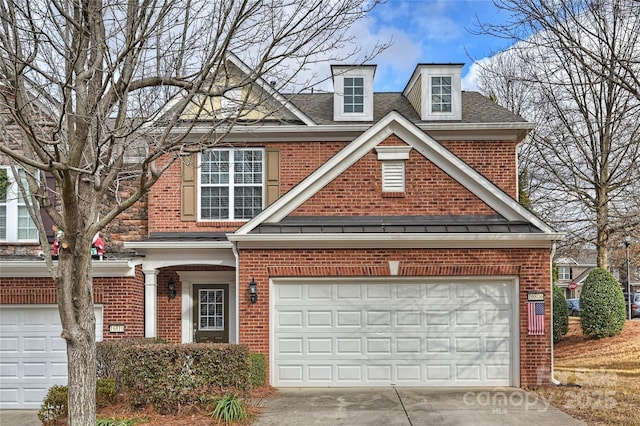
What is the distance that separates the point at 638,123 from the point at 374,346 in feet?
42.6

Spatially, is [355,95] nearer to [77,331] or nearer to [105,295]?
[105,295]

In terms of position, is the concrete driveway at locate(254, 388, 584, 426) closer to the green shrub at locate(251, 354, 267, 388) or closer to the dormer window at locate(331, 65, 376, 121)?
the green shrub at locate(251, 354, 267, 388)

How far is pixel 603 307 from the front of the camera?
59.7 ft

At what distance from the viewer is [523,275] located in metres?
12.2

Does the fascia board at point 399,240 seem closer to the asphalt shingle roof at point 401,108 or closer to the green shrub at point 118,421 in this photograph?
the green shrub at point 118,421

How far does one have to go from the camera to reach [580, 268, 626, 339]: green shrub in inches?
714

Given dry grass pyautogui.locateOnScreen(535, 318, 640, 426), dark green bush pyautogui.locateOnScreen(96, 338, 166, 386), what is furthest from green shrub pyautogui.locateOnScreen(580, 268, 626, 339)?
dark green bush pyautogui.locateOnScreen(96, 338, 166, 386)

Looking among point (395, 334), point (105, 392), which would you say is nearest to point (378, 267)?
point (395, 334)

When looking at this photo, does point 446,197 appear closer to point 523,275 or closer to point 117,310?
point 523,275

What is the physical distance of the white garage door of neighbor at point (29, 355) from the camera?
13.1 m

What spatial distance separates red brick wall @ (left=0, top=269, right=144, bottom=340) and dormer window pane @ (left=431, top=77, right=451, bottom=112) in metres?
8.93

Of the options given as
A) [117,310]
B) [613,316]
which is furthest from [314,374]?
[613,316]

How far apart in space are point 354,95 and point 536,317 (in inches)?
299

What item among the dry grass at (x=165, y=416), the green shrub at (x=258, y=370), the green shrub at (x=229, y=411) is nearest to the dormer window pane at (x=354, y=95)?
the green shrub at (x=258, y=370)
